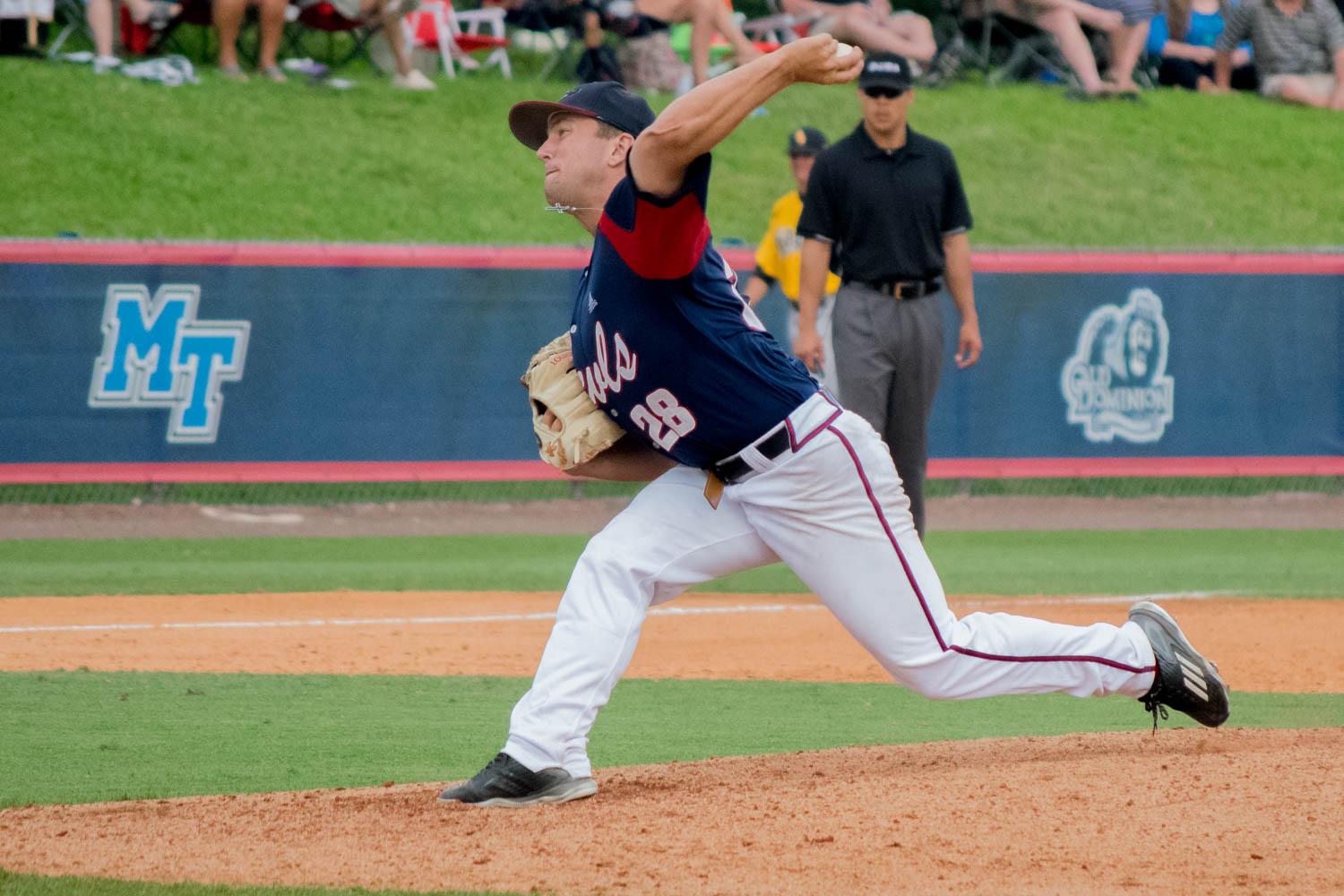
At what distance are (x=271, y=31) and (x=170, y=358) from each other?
523cm

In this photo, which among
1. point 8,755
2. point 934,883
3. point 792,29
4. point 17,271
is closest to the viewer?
point 934,883

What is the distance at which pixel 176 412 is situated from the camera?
10.6 m

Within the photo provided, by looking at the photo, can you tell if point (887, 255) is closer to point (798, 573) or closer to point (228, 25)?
point (798, 573)

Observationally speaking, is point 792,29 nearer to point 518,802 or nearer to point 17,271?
point 17,271

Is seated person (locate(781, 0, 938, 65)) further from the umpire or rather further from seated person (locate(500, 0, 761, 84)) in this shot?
the umpire

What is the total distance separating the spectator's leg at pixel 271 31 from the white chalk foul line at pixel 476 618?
8.28 m

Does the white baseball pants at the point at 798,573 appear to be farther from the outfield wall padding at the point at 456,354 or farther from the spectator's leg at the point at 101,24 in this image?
the spectator's leg at the point at 101,24

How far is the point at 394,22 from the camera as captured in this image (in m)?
15.5

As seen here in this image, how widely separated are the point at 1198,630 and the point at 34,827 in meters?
4.97

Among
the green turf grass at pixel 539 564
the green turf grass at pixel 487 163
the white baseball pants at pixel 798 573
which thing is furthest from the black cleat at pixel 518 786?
the green turf grass at pixel 487 163

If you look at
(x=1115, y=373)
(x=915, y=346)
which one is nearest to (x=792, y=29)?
(x=1115, y=373)

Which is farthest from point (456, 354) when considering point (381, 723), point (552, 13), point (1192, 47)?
point (1192, 47)

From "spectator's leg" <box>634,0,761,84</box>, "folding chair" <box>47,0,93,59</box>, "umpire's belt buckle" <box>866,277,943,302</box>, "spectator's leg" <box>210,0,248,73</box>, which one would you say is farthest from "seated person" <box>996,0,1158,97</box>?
"umpire's belt buckle" <box>866,277,943,302</box>

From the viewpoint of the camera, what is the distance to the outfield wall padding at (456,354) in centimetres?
1046
